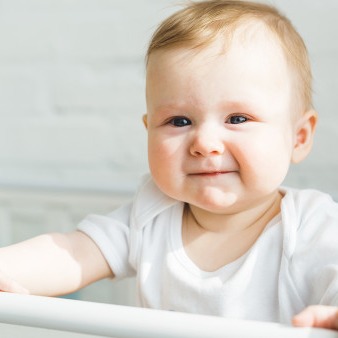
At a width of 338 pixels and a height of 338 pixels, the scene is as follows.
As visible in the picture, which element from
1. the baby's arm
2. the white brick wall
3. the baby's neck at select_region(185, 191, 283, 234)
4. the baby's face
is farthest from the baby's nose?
the white brick wall

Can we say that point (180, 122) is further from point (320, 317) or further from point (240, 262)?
point (320, 317)

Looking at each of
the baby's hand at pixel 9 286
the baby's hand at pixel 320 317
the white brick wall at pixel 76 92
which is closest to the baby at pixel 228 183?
the baby's hand at pixel 9 286

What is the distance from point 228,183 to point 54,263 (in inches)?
9.8

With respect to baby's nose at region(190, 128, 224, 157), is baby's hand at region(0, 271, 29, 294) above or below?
below

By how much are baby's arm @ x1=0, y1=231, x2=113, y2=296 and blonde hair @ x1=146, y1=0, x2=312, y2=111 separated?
0.26 metres

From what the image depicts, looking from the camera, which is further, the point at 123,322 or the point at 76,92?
the point at 76,92

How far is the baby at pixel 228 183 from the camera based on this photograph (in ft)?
2.77

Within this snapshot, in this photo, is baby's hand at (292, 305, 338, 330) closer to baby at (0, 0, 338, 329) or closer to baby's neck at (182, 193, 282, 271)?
baby at (0, 0, 338, 329)

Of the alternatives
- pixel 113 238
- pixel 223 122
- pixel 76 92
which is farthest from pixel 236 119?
pixel 76 92

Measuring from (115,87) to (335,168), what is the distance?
45cm

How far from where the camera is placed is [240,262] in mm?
899

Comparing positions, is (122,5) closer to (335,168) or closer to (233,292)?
(335,168)

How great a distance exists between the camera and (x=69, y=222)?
135 cm

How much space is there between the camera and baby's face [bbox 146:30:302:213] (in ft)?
2.76
